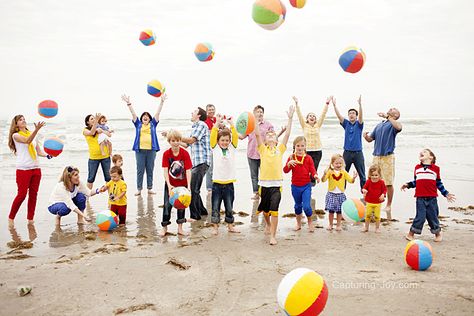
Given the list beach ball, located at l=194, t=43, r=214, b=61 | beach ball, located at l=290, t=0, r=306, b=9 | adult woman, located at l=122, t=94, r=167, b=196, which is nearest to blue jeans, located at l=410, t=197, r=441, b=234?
beach ball, located at l=290, t=0, r=306, b=9

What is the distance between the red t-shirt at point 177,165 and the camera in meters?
7.27

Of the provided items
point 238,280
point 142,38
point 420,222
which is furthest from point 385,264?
point 142,38

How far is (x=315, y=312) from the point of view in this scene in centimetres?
387

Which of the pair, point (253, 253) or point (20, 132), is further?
point (20, 132)

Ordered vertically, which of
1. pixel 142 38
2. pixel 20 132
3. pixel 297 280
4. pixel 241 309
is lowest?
pixel 241 309

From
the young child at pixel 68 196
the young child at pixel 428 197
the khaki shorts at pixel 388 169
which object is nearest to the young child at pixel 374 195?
the young child at pixel 428 197

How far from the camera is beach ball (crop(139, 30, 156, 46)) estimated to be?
463 inches

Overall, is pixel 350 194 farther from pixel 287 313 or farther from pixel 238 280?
pixel 287 313

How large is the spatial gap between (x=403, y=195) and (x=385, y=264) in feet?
17.7

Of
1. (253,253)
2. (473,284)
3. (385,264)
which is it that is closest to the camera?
(473,284)

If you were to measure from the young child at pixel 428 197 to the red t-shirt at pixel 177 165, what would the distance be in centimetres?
385

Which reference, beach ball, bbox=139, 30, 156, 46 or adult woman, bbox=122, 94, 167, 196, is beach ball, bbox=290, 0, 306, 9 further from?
beach ball, bbox=139, 30, 156, 46

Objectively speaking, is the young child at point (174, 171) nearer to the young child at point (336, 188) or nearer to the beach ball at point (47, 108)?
the young child at point (336, 188)

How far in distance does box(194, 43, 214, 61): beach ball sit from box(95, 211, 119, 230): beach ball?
527 cm
